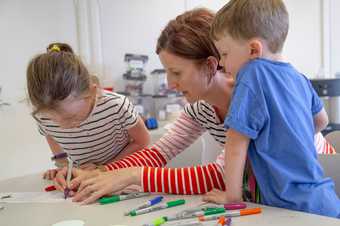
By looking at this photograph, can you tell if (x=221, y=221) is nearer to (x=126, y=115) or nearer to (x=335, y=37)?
(x=126, y=115)

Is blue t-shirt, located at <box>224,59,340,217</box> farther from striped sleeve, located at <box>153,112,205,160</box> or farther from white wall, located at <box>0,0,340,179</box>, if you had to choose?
white wall, located at <box>0,0,340,179</box>

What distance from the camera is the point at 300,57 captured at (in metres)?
→ 3.57

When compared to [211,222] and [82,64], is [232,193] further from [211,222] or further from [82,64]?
[82,64]

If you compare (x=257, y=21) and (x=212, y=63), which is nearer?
(x=257, y=21)

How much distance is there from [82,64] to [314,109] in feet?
2.28

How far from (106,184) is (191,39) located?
1.41 ft

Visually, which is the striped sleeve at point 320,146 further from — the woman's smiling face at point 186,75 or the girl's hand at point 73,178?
the girl's hand at point 73,178

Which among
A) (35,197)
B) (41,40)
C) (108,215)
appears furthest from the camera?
(41,40)

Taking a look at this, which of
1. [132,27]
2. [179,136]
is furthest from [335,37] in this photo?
[179,136]

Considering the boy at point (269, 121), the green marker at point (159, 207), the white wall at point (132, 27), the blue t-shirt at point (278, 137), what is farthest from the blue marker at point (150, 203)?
the white wall at point (132, 27)

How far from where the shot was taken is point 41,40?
8.77 feet

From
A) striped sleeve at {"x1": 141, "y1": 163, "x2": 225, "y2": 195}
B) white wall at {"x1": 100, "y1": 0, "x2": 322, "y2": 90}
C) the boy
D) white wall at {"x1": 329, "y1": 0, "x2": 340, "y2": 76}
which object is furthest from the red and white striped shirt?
white wall at {"x1": 329, "y1": 0, "x2": 340, "y2": 76}

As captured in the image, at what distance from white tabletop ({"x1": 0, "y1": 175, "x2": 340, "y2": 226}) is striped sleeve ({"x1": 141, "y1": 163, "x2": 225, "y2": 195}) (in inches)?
1.0

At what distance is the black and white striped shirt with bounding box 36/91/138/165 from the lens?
1314mm
